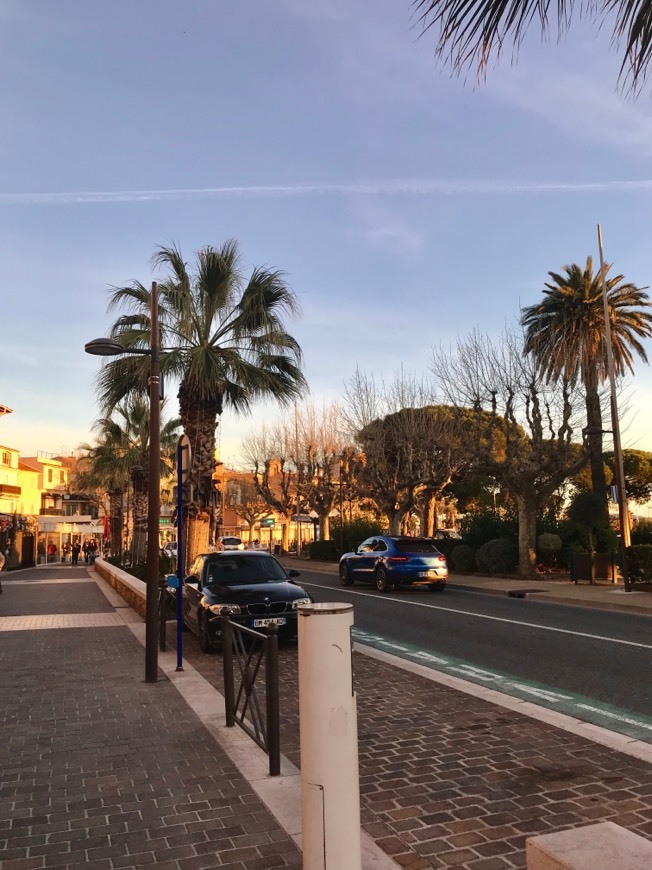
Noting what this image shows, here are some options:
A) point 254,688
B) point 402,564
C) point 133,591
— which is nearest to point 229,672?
point 254,688

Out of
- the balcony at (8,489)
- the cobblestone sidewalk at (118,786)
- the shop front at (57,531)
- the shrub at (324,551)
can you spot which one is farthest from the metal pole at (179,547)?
the balcony at (8,489)

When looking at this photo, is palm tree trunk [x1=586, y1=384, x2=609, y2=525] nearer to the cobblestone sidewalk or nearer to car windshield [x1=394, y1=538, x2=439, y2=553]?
car windshield [x1=394, y1=538, x2=439, y2=553]

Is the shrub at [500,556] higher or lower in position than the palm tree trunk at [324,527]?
lower

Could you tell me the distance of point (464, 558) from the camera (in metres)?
27.5

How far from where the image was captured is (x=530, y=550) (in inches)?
963

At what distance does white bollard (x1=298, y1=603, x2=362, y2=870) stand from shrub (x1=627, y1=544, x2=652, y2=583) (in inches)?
693

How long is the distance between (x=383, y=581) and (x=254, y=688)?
583 inches

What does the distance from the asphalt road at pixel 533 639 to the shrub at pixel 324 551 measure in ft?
69.7

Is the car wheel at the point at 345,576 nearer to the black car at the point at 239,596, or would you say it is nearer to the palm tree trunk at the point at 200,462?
the palm tree trunk at the point at 200,462

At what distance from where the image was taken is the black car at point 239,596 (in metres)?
9.97

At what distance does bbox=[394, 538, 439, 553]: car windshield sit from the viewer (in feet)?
66.5

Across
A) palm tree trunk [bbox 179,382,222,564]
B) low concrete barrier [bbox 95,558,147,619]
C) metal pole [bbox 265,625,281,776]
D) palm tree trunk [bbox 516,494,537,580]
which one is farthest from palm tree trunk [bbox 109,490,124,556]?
metal pole [bbox 265,625,281,776]

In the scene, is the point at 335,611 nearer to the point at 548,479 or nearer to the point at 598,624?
the point at 598,624

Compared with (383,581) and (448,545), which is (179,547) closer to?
(383,581)
